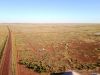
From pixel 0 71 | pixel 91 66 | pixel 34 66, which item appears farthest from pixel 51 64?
pixel 0 71

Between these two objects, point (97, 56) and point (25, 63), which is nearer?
point (25, 63)

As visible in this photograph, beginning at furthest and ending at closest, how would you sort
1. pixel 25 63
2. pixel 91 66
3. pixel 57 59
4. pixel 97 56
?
pixel 97 56
pixel 57 59
pixel 25 63
pixel 91 66

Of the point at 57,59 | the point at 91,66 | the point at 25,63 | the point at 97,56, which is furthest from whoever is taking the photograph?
the point at 97,56

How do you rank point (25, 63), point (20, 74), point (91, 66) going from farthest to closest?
1. point (25, 63)
2. point (91, 66)
3. point (20, 74)

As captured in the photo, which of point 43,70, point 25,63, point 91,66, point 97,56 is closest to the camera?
point 43,70

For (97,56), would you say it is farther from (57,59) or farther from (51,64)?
(51,64)

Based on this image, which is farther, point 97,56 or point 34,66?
point 97,56

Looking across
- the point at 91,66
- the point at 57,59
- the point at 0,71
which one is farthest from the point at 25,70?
the point at 91,66

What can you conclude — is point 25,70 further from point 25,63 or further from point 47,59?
point 47,59
